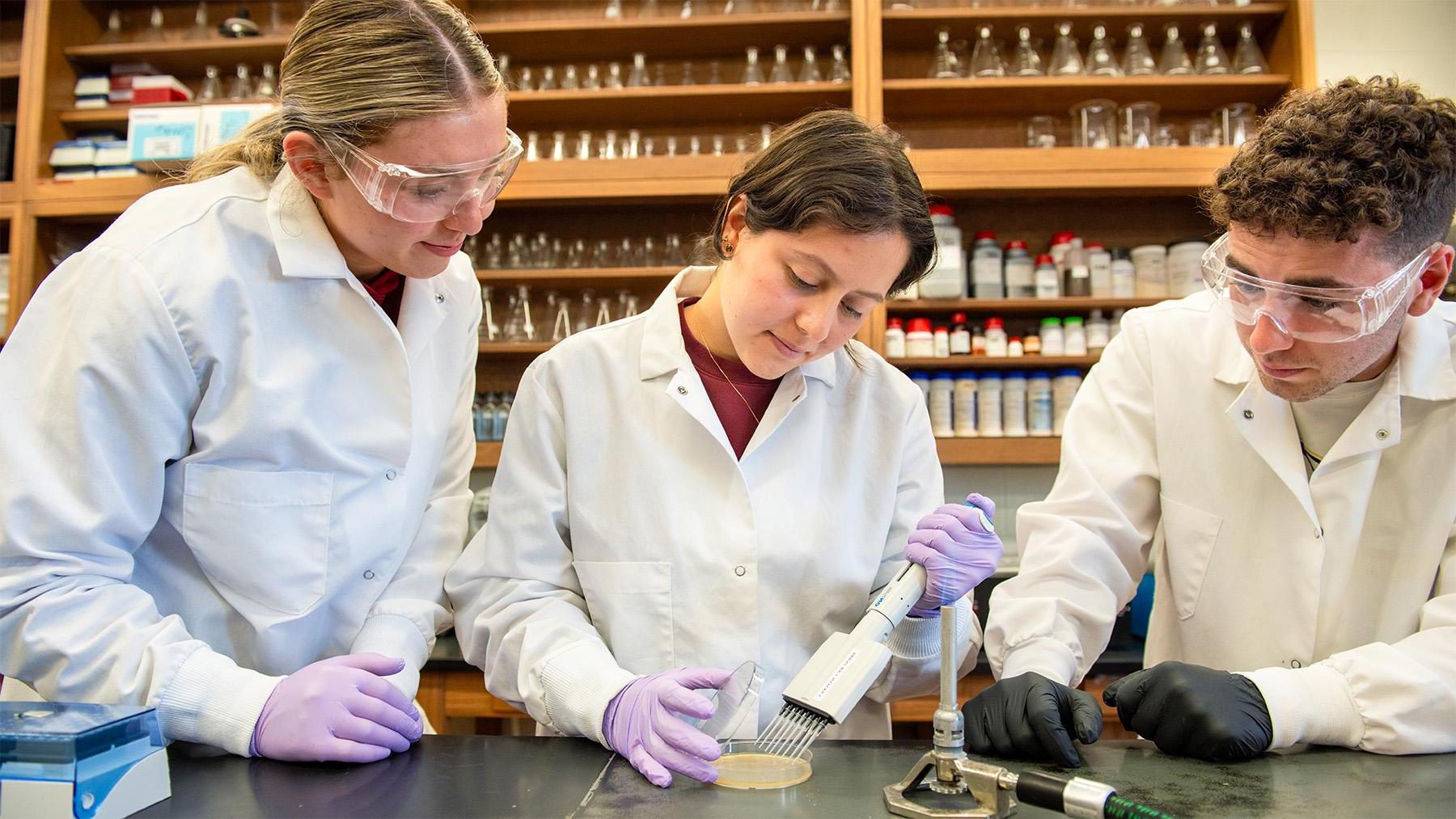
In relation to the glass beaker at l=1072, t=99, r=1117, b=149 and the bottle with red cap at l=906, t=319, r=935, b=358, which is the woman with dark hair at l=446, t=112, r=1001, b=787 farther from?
the glass beaker at l=1072, t=99, r=1117, b=149

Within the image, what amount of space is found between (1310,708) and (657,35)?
300 cm

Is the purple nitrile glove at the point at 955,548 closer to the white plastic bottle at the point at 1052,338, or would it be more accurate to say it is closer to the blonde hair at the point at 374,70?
the blonde hair at the point at 374,70

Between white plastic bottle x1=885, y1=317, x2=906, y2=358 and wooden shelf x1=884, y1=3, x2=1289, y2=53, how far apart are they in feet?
3.38

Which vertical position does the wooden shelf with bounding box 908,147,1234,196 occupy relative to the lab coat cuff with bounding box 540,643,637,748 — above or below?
above

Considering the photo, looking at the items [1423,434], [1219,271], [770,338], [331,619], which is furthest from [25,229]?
[1423,434]

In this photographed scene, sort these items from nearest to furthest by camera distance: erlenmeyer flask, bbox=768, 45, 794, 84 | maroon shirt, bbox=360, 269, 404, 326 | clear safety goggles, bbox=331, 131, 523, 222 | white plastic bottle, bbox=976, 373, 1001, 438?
clear safety goggles, bbox=331, 131, 523, 222, maroon shirt, bbox=360, 269, 404, 326, white plastic bottle, bbox=976, 373, 1001, 438, erlenmeyer flask, bbox=768, 45, 794, 84

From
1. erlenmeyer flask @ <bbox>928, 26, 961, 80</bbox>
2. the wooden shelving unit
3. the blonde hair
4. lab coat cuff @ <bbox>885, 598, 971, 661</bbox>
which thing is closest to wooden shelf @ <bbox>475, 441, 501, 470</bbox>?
the wooden shelving unit

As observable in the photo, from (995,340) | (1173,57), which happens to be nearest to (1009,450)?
(995,340)

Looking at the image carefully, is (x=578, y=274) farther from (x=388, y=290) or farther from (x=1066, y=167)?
(x=388, y=290)

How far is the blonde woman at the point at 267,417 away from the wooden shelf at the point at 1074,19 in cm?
242

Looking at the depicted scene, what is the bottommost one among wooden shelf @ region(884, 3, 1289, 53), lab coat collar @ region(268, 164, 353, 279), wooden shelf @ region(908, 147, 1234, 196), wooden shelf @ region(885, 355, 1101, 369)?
wooden shelf @ region(885, 355, 1101, 369)

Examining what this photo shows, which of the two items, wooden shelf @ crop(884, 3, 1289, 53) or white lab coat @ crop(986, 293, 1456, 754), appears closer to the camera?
white lab coat @ crop(986, 293, 1456, 754)

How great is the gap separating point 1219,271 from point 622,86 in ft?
8.59

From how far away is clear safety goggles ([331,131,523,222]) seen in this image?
1.23 metres
